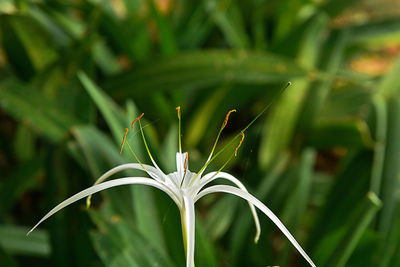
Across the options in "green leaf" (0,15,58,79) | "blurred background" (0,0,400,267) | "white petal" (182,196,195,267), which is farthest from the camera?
"green leaf" (0,15,58,79)

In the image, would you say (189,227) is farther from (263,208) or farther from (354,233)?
(354,233)

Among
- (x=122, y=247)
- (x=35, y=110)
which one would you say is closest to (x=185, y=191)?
(x=122, y=247)

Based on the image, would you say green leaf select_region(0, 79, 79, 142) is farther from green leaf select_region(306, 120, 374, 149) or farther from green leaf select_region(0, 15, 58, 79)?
green leaf select_region(306, 120, 374, 149)

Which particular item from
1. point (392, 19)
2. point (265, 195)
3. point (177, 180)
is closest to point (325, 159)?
point (392, 19)

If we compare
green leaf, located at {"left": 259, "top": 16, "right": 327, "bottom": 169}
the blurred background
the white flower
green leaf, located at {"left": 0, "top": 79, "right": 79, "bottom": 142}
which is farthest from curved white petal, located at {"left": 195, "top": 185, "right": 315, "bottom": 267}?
green leaf, located at {"left": 259, "top": 16, "right": 327, "bottom": 169}

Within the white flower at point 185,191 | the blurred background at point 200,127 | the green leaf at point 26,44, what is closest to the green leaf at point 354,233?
the blurred background at point 200,127

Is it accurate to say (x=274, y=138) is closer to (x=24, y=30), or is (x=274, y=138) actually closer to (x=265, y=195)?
(x=265, y=195)
